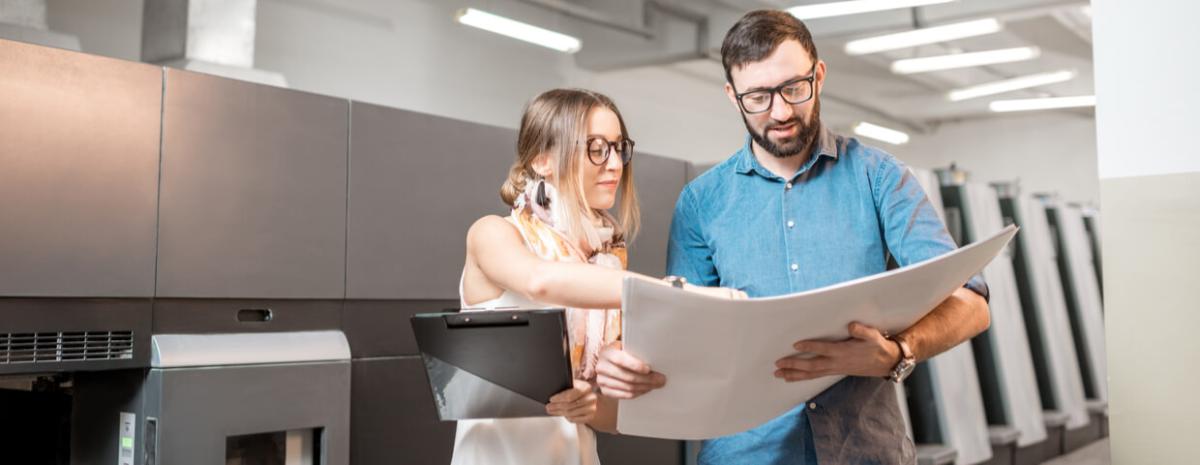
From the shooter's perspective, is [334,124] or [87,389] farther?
[334,124]

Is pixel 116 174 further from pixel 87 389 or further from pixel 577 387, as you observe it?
pixel 577 387

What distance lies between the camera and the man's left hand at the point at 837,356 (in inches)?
48.9

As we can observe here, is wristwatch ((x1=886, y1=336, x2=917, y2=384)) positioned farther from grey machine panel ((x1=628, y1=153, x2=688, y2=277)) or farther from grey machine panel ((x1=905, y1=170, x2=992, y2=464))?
grey machine panel ((x1=905, y1=170, x2=992, y2=464))

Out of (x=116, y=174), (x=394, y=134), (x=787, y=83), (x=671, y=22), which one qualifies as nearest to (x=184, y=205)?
(x=116, y=174)

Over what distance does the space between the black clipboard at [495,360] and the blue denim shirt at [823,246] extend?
1.25 ft

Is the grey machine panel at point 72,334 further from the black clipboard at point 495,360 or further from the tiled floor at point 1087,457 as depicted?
the tiled floor at point 1087,457

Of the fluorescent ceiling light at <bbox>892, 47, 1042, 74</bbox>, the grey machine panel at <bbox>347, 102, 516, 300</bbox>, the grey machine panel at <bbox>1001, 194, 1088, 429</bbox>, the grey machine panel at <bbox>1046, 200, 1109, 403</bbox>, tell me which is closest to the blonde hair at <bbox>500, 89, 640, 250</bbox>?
the grey machine panel at <bbox>347, 102, 516, 300</bbox>

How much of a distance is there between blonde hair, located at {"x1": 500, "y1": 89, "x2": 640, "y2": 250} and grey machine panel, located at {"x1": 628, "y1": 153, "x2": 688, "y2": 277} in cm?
229

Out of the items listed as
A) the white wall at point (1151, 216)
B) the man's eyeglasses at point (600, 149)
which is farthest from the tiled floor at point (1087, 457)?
the man's eyeglasses at point (600, 149)

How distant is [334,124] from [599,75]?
6086mm

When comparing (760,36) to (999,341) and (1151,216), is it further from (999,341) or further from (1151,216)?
(999,341)

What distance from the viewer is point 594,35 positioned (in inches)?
336

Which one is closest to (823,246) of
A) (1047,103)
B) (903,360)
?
(903,360)

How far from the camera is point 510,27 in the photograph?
6.07 meters
